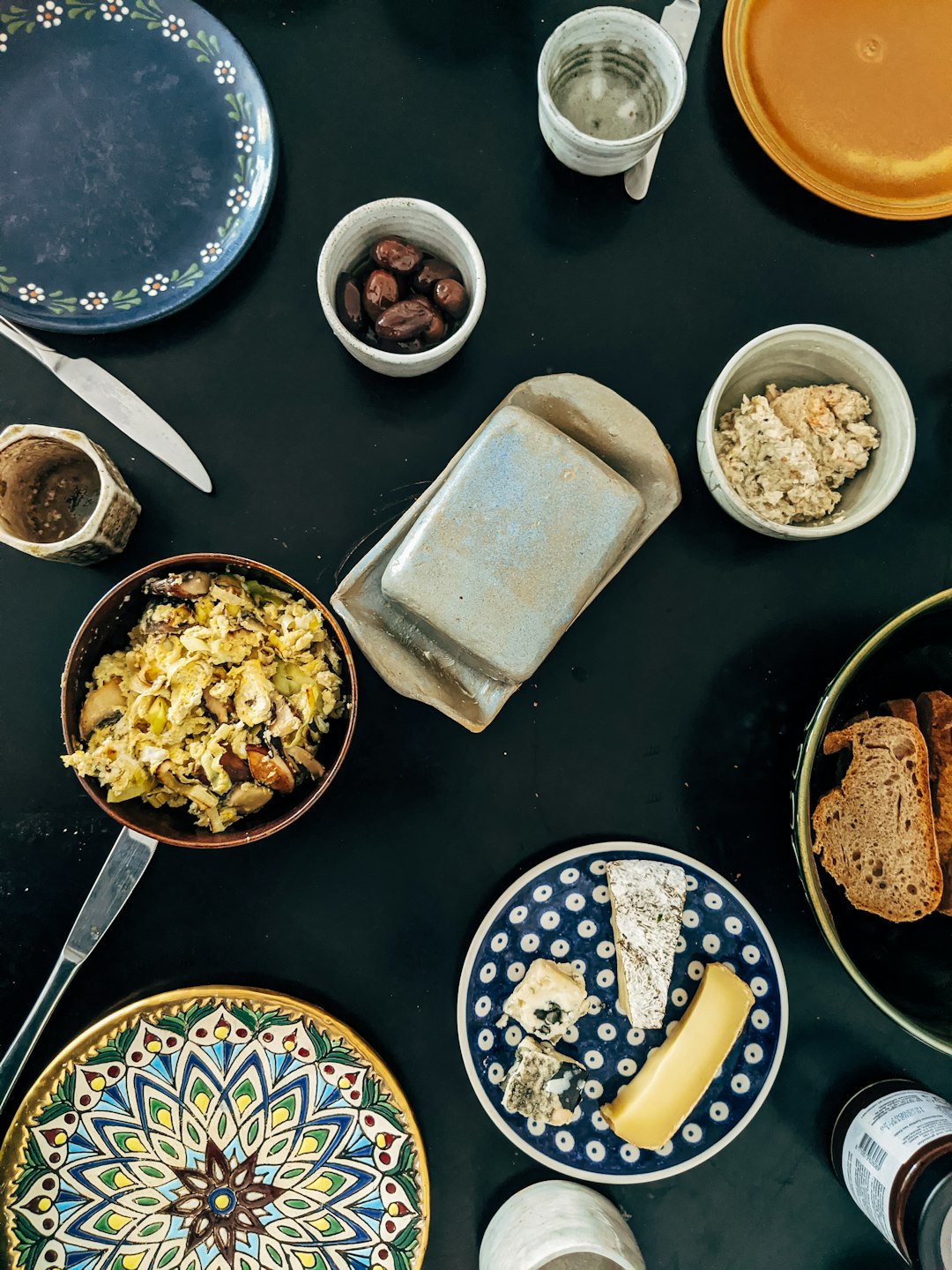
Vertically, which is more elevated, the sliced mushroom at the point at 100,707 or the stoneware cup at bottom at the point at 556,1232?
the sliced mushroom at the point at 100,707

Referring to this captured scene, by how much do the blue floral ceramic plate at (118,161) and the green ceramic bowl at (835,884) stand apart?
1.31 m

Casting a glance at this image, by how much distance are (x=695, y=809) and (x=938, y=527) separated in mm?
733

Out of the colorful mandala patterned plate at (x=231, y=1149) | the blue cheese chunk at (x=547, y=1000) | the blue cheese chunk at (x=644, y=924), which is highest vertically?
the blue cheese chunk at (x=644, y=924)

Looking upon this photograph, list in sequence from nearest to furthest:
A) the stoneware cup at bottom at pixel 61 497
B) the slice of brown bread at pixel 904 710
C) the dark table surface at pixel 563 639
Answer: the stoneware cup at bottom at pixel 61 497
the slice of brown bread at pixel 904 710
the dark table surface at pixel 563 639

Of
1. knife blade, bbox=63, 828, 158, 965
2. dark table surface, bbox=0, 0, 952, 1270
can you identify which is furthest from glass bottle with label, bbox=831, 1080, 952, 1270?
knife blade, bbox=63, 828, 158, 965

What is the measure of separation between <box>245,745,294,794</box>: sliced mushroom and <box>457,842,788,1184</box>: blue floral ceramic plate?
46 centimetres

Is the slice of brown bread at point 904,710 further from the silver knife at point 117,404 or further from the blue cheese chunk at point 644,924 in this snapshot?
the silver knife at point 117,404

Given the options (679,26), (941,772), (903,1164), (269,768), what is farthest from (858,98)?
(903,1164)

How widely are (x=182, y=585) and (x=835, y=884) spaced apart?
1.28 meters

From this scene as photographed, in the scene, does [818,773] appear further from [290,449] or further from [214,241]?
[214,241]

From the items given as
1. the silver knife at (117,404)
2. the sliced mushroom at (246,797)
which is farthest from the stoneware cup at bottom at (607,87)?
the sliced mushroom at (246,797)

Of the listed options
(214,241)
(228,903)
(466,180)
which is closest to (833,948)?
(228,903)

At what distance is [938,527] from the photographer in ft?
4.90

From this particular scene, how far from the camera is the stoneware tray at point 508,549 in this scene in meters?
1.24
